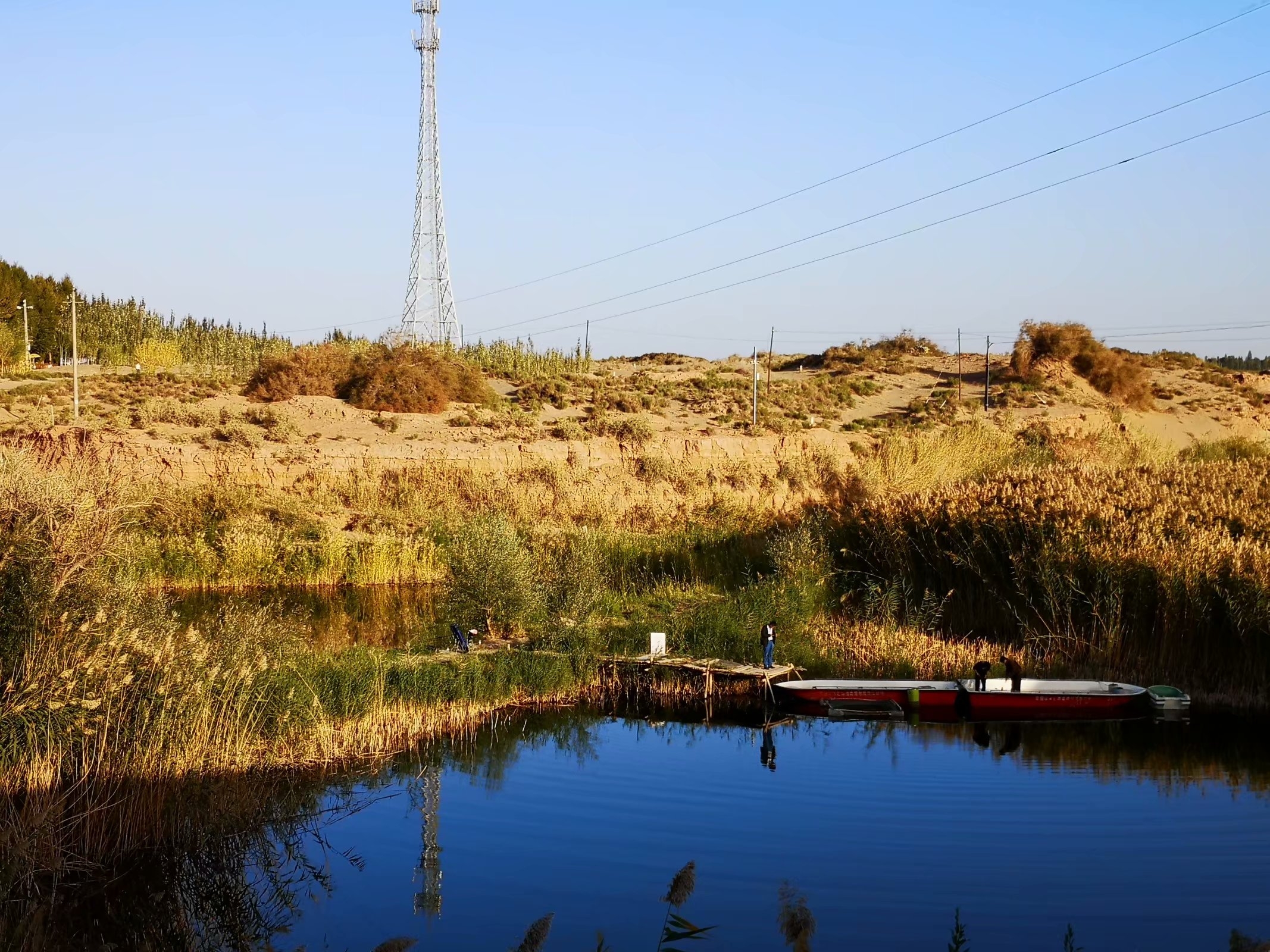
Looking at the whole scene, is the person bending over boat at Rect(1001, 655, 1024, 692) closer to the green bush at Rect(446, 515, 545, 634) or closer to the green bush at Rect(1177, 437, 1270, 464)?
the green bush at Rect(446, 515, 545, 634)

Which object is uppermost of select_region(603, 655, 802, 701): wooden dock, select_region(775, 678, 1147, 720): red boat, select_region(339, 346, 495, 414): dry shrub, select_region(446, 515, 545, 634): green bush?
select_region(339, 346, 495, 414): dry shrub

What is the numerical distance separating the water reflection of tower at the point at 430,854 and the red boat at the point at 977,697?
16.7ft

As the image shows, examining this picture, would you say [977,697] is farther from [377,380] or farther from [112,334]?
[112,334]

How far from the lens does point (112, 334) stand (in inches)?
2709

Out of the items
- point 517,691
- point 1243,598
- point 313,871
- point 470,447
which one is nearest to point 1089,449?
point 470,447

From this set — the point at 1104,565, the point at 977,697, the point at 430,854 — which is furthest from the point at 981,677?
the point at 430,854

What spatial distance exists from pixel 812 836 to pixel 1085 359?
174 feet

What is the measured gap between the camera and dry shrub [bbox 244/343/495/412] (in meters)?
46.3

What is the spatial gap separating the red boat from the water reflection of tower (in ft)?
16.7

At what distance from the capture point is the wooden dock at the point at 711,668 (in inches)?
680

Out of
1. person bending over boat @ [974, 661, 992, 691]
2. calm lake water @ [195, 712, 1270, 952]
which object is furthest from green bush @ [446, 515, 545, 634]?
person bending over boat @ [974, 661, 992, 691]

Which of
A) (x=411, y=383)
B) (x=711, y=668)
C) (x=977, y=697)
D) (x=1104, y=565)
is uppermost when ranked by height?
(x=411, y=383)

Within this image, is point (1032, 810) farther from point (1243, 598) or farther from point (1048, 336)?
point (1048, 336)

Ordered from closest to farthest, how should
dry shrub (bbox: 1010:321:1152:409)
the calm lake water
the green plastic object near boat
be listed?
1. the calm lake water
2. the green plastic object near boat
3. dry shrub (bbox: 1010:321:1152:409)
